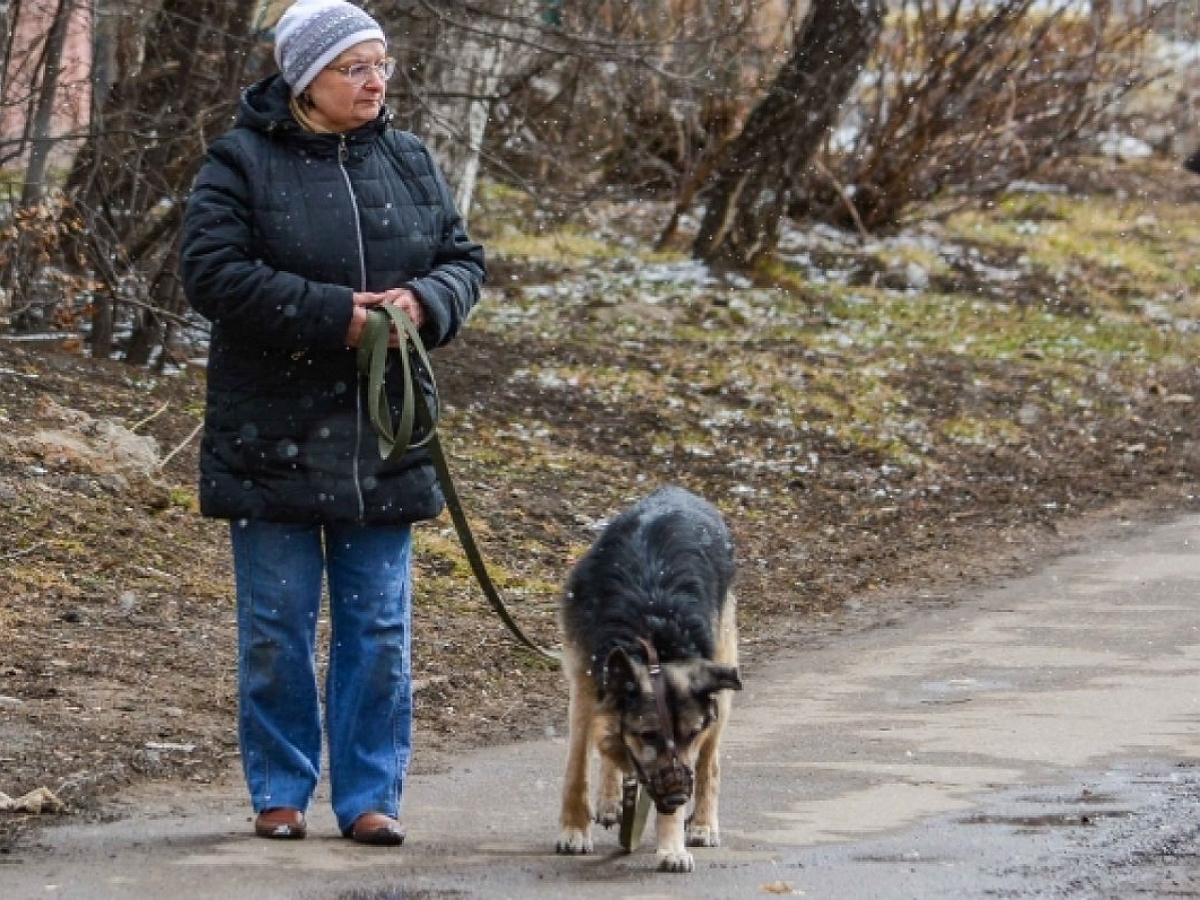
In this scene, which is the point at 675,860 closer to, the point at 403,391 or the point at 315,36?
the point at 403,391

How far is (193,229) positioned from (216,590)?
3.54 m

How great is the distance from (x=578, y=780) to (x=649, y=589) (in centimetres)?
55

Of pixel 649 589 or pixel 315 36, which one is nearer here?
pixel 315 36

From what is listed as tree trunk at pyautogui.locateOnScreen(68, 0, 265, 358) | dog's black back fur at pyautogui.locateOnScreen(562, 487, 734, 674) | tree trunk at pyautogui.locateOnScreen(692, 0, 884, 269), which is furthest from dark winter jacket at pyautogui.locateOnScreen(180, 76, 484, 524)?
tree trunk at pyautogui.locateOnScreen(692, 0, 884, 269)

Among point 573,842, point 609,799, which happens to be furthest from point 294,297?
point 609,799

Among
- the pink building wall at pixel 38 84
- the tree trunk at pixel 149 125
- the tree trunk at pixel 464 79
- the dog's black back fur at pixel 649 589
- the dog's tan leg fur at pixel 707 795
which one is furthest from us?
the tree trunk at pixel 464 79

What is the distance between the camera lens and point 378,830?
5.38 m

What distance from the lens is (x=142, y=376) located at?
1177 centimetres

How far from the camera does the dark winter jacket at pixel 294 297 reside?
520 cm

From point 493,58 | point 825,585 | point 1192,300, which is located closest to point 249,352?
point 825,585

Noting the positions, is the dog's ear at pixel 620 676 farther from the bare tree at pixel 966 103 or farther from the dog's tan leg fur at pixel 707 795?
the bare tree at pixel 966 103

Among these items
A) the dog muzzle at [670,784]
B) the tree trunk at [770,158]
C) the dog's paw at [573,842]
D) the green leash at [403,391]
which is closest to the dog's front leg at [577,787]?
the dog's paw at [573,842]

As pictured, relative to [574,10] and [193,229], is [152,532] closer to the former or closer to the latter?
[193,229]

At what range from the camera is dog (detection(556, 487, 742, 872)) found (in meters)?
5.26
